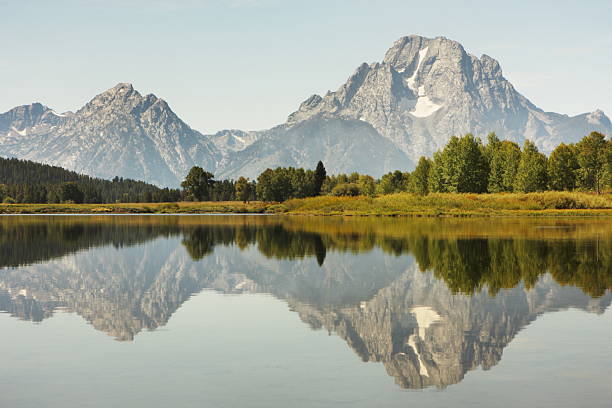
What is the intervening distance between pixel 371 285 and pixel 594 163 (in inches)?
4951

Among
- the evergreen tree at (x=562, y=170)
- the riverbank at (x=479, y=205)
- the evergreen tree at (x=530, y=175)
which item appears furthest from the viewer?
the evergreen tree at (x=562, y=170)

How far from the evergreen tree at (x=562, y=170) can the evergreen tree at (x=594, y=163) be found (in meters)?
1.81

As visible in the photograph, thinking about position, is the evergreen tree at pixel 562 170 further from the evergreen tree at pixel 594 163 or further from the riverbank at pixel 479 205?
the riverbank at pixel 479 205

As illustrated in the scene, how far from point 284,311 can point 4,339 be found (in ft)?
32.7

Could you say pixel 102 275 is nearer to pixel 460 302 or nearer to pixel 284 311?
pixel 284 311

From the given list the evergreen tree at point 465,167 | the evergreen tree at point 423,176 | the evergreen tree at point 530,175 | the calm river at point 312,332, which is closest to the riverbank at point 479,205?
the evergreen tree at point 530,175

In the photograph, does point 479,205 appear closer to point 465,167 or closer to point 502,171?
point 465,167

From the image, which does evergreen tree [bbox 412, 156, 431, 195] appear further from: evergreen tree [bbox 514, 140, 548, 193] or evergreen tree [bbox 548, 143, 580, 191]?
evergreen tree [bbox 548, 143, 580, 191]

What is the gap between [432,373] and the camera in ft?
52.4

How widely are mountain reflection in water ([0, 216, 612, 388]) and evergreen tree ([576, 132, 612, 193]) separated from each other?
3538 inches

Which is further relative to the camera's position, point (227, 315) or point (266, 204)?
point (266, 204)

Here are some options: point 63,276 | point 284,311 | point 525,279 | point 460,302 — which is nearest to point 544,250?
point 525,279

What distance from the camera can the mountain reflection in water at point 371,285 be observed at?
19.5 metres

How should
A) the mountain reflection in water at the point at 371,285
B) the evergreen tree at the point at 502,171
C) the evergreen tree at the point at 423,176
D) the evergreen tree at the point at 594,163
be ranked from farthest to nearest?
the evergreen tree at the point at 423,176 → the evergreen tree at the point at 594,163 → the evergreen tree at the point at 502,171 → the mountain reflection in water at the point at 371,285
